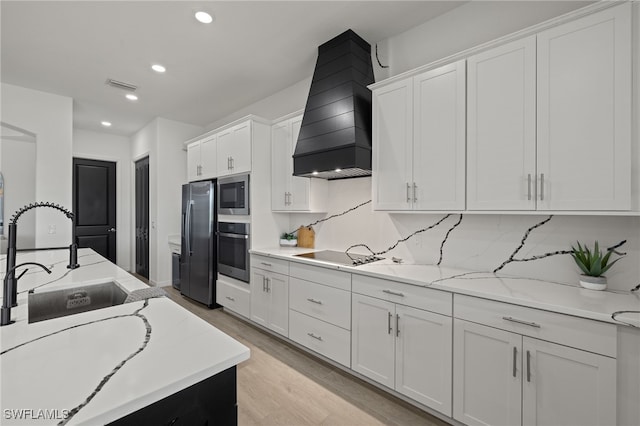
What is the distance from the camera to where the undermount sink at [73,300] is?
1.47 metres

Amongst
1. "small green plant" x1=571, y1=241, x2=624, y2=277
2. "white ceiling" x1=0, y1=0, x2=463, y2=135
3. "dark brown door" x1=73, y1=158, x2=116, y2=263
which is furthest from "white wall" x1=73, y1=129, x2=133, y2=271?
"small green plant" x1=571, y1=241, x2=624, y2=277

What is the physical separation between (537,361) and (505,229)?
90 centimetres

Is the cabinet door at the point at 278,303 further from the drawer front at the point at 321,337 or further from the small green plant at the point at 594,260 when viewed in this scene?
the small green plant at the point at 594,260

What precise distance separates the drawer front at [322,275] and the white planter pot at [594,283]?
144 cm

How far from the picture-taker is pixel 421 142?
2152 millimetres

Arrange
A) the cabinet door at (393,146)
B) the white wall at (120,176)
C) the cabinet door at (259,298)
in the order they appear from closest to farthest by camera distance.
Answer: the cabinet door at (393,146), the cabinet door at (259,298), the white wall at (120,176)

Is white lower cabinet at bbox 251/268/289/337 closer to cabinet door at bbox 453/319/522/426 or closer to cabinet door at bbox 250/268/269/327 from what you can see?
cabinet door at bbox 250/268/269/327

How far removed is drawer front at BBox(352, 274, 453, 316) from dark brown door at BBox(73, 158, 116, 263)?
5.58 m

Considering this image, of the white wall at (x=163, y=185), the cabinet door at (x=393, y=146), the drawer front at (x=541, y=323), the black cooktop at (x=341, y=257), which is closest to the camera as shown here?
the drawer front at (x=541, y=323)

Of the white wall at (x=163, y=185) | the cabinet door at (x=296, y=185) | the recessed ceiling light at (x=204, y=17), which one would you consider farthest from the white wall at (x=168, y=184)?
the recessed ceiling light at (x=204, y=17)

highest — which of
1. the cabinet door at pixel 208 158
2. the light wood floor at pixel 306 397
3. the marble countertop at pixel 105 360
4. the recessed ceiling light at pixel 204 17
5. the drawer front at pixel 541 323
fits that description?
the recessed ceiling light at pixel 204 17

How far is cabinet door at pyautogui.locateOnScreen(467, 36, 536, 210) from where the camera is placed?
1.71m

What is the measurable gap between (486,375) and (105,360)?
5.84 feet

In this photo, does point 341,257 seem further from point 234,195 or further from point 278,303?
point 234,195
